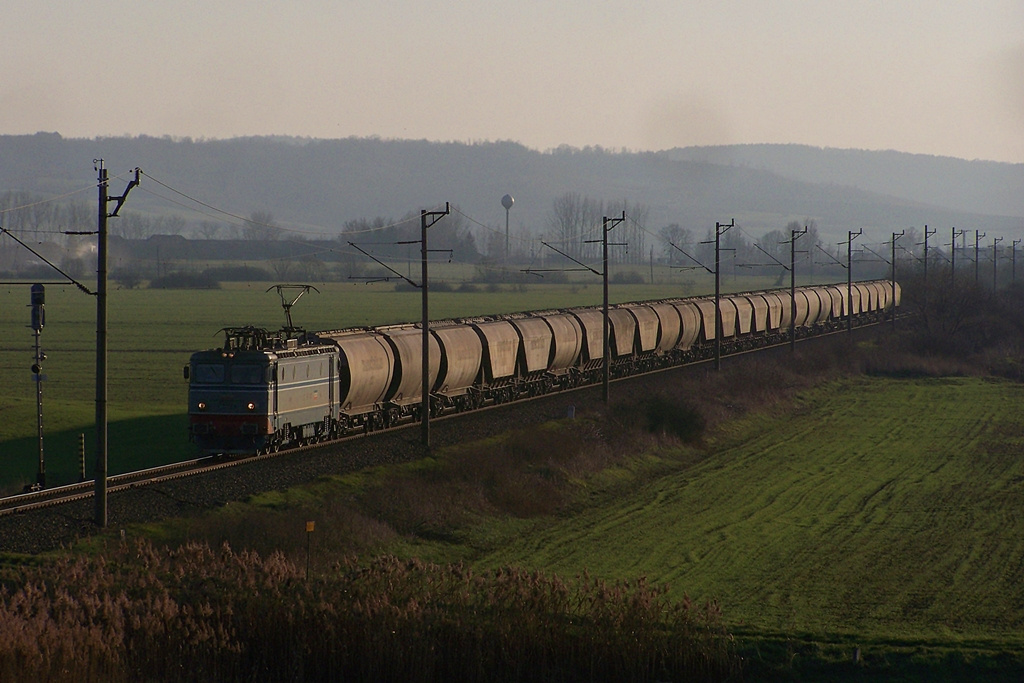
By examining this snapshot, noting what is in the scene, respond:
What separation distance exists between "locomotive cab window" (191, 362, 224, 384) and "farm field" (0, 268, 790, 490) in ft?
13.4

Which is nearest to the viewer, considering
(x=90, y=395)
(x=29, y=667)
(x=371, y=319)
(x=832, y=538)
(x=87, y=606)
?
(x=29, y=667)

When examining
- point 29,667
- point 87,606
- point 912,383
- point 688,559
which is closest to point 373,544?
point 688,559

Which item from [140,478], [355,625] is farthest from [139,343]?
[355,625]

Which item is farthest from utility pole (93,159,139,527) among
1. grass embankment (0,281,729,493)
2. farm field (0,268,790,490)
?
farm field (0,268,790,490)

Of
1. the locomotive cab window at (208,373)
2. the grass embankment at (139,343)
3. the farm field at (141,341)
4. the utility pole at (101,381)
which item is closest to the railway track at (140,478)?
the locomotive cab window at (208,373)

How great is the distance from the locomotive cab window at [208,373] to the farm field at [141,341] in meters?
4.09

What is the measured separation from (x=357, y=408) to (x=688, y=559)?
46.1 feet

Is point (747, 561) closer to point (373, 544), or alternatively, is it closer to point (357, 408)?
point (373, 544)

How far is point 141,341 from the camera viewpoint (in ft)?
277

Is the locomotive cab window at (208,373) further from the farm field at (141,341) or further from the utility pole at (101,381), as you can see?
the utility pole at (101,381)

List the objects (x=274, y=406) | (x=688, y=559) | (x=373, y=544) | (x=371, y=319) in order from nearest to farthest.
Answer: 1. (x=373, y=544)
2. (x=688, y=559)
3. (x=274, y=406)
4. (x=371, y=319)

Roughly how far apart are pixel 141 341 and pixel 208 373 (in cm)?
5631

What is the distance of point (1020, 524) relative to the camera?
30375mm

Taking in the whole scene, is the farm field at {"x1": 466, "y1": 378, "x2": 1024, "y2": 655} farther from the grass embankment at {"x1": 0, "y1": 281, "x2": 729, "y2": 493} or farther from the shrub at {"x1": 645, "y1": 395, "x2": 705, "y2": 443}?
the grass embankment at {"x1": 0, "y1": 281, "x2": 729, "y2": 493}
